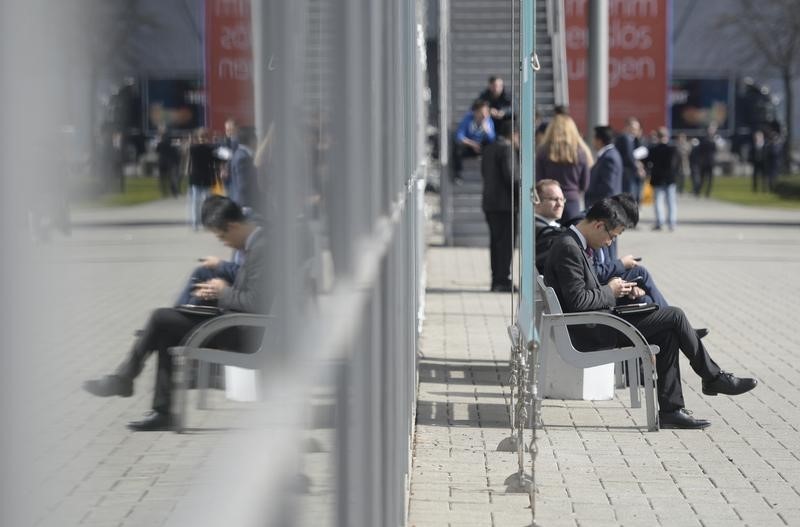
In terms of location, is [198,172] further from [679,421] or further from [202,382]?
[679,421]

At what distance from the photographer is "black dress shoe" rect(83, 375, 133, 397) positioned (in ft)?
2.09

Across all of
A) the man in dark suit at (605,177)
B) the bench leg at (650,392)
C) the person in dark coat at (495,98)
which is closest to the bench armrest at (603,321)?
the bench leg at (650,392)

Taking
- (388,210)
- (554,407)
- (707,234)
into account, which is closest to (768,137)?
(707,234)

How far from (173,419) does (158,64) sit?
0.65 feet

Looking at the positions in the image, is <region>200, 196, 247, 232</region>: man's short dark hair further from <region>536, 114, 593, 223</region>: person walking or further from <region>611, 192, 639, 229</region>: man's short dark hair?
<region>536, 114, 593, 223</region>: person walking

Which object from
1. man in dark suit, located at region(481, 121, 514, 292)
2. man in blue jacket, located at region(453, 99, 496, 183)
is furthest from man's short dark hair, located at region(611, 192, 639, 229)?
man in blue jacket, located at region(453, 99, 496, 183)

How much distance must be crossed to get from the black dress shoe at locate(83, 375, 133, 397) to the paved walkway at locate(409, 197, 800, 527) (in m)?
4.87

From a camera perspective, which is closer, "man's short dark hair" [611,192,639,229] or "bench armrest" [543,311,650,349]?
"bench armrest" [543,311,650,349]

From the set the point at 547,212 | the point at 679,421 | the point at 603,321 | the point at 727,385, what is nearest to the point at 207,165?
the point at 603,321

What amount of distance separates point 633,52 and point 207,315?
2540cm

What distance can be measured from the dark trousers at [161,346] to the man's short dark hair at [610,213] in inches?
285

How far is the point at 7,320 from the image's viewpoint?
553 mm

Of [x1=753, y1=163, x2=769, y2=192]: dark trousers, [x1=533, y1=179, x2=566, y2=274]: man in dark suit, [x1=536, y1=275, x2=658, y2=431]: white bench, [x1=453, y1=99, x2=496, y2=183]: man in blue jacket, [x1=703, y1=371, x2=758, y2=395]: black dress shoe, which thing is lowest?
[x1=753, y1=163, x2=769, y2=192]: dark trousers

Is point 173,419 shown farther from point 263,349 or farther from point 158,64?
point 263,349
